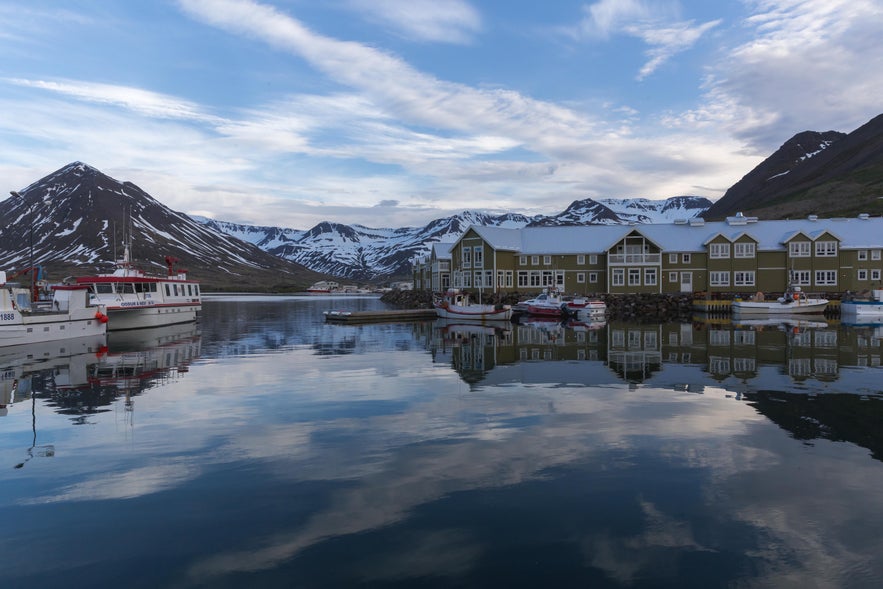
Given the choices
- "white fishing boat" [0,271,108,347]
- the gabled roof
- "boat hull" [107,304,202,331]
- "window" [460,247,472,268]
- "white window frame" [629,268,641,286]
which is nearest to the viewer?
"white fishing boat" [0,271,108,347]

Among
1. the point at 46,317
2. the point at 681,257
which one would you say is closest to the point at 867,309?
the point at 681,257

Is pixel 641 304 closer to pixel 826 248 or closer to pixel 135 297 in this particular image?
pixel 826 248

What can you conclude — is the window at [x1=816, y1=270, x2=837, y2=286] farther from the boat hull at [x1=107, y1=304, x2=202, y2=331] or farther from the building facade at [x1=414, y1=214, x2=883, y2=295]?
the boat hull at [x1=107, y1=304, x2=202, y2=331]

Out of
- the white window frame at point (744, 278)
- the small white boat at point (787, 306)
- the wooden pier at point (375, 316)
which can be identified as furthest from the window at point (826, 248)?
the wooden pier at point (375, 316)

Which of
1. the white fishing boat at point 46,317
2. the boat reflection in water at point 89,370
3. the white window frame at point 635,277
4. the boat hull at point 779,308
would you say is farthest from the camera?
the white window frame at point 635,277

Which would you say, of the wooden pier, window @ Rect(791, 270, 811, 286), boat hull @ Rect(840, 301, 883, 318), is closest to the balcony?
window @ Rect(791, 270, 811, 286)

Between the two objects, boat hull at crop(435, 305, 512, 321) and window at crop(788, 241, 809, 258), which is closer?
boat hull at crop(435, 305, 512, 321)

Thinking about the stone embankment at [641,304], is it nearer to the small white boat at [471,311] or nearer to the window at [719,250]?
the window at [719,250]

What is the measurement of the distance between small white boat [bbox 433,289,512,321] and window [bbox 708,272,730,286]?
3404 cm

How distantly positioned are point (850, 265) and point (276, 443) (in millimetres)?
82688

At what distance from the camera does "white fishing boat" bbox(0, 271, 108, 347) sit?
32938 mm

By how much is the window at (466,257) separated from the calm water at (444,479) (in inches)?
2361

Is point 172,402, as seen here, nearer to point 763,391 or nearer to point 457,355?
point 457,355

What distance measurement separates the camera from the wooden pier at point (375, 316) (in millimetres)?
60706
